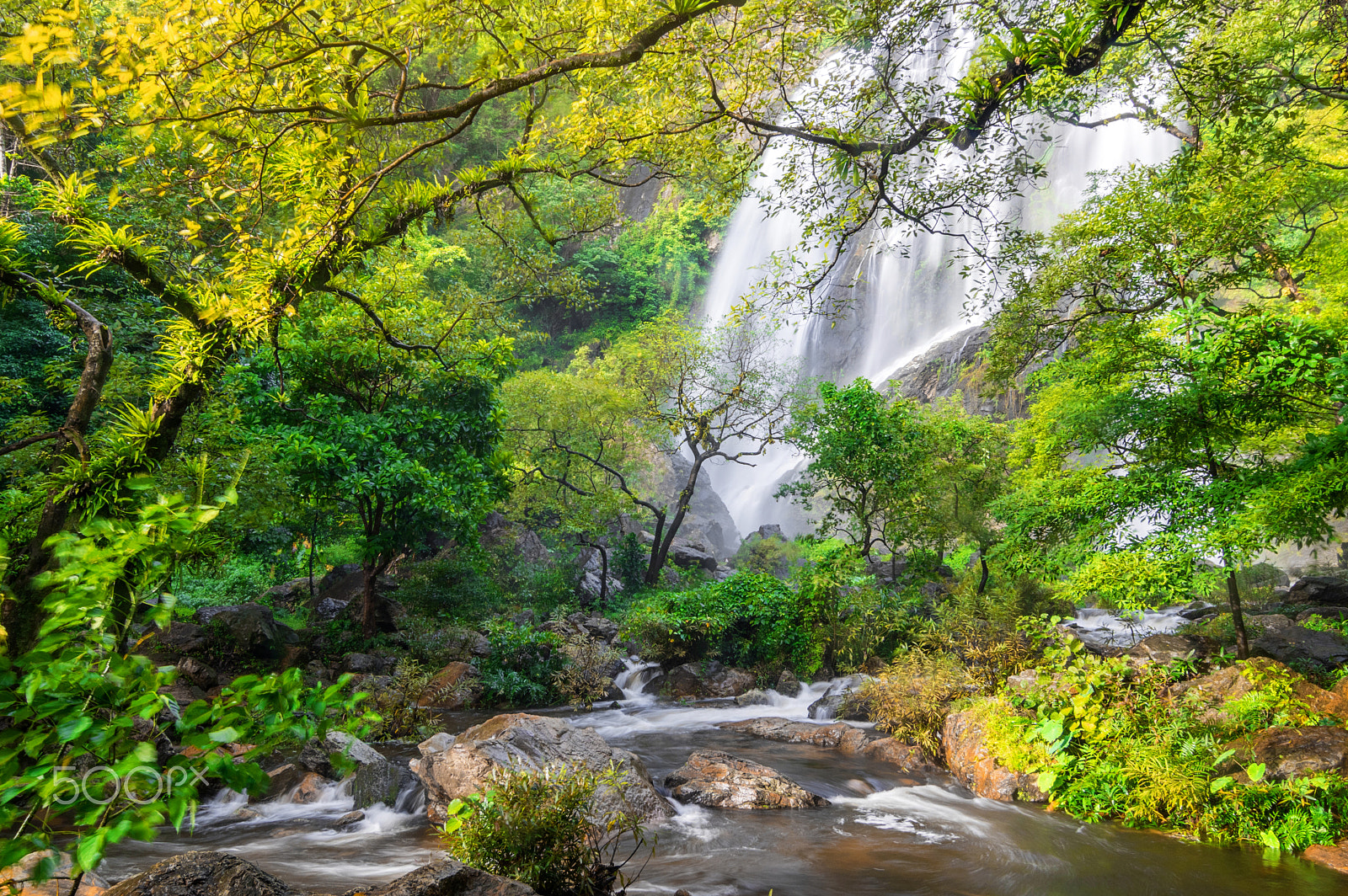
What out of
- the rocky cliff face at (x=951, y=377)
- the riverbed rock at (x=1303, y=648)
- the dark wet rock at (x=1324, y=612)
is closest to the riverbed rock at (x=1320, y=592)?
the dark wet rock at (x=1324, y=612)

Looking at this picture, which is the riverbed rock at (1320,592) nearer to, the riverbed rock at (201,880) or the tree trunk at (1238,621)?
the tree trunk at (1238,621)

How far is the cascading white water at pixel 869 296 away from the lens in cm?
2942

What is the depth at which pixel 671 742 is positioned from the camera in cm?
984

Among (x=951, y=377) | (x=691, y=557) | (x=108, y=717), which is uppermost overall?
(x=951, y=377)

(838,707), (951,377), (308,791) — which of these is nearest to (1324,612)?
(838,707)

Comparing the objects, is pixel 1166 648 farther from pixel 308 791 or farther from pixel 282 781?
pixel 282 781

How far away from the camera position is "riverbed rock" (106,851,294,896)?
274cm

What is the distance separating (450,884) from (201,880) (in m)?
1.03

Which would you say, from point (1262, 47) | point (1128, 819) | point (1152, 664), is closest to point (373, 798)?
point (1128, 819)

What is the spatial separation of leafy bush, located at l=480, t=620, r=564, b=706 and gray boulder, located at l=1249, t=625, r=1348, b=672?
35.2 ft

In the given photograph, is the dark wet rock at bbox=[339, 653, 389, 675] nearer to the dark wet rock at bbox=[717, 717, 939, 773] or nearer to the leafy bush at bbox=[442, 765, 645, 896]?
the dark wet rock at bbox=[717, 717, 939, 773]

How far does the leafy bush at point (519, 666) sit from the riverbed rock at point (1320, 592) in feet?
49.1

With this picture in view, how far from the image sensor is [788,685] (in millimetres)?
12875

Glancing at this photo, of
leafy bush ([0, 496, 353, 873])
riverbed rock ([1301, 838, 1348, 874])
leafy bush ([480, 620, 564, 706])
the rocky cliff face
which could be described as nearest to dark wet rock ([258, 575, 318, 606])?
leafy bush ([480, 620, 564, 706])
